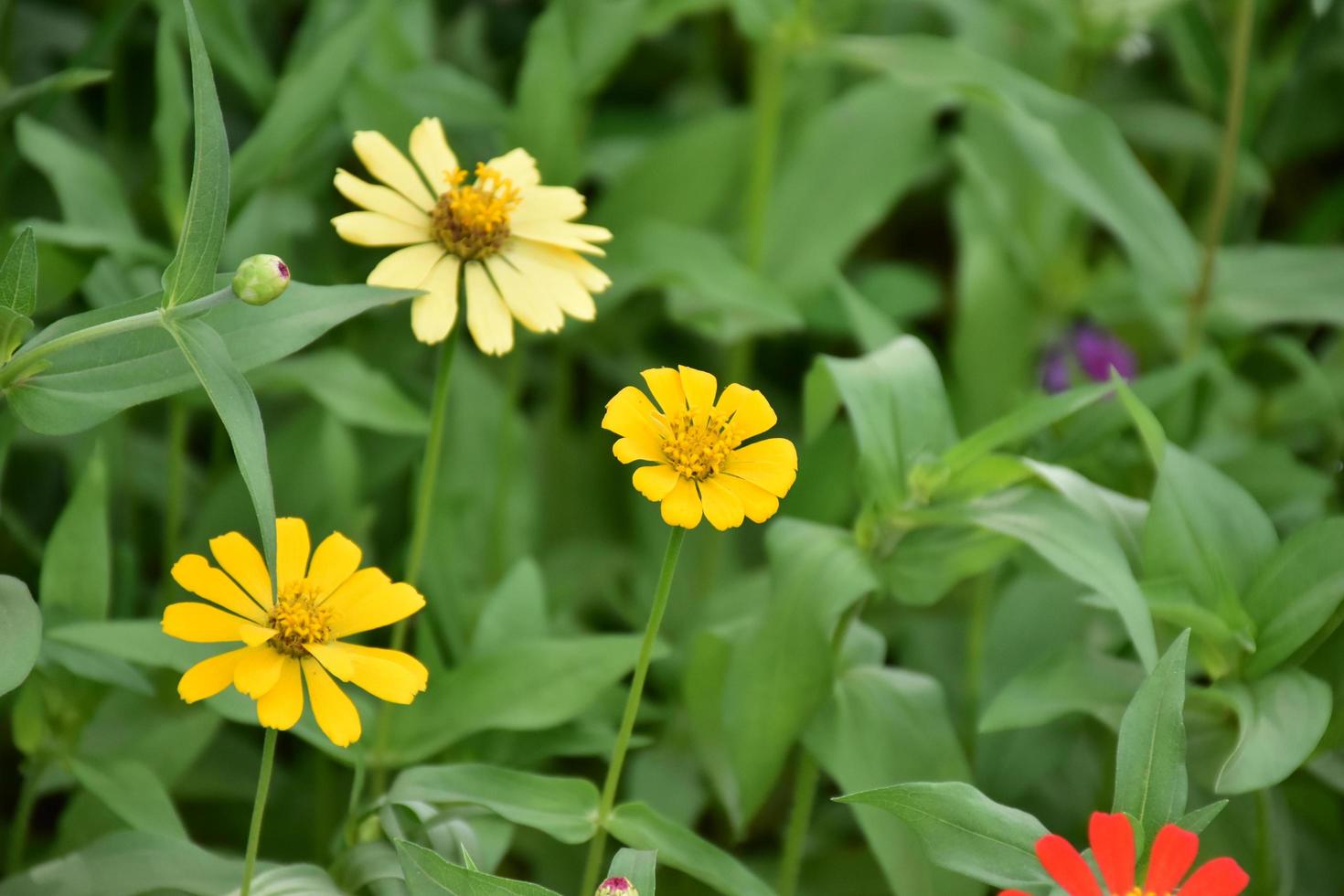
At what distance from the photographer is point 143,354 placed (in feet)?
1.92

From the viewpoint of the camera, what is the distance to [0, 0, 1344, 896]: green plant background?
63cm

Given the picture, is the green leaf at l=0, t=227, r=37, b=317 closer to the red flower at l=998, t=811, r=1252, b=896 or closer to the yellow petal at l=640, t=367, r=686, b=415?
the yellow petal at l=640, t=367, r=686, b=415

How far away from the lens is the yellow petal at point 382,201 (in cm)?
60

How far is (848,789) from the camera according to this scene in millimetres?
691

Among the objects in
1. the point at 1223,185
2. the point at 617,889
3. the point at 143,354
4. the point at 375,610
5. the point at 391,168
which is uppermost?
the point at 1223,185

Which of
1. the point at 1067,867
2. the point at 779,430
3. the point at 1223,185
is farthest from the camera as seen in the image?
the point at 779,430

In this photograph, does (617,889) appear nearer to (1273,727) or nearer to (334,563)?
(334,563)

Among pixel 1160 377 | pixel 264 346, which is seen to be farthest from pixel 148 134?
pixel 1160 377

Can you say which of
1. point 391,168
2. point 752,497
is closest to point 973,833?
point 752,497

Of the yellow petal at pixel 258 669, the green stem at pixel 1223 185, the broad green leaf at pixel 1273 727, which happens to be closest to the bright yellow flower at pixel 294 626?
the yellow petal at pixel 258 669

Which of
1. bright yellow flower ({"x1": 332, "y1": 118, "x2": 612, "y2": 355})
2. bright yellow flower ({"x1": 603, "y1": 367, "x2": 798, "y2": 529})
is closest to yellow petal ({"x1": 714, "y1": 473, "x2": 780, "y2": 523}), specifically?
bright yellow flower ({"x1": 603, "y1": 367, "x2": 798, "y2": 529})

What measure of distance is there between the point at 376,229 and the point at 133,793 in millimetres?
321

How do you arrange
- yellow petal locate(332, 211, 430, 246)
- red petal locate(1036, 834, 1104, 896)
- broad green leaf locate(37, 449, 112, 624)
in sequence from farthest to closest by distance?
broad green leaf locate(37, 449, 112, 624) → yellow petal locate(332, 211, 430, 246) → red petal locate(1036, 834, 1104, 896)

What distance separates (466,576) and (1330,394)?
653mm
